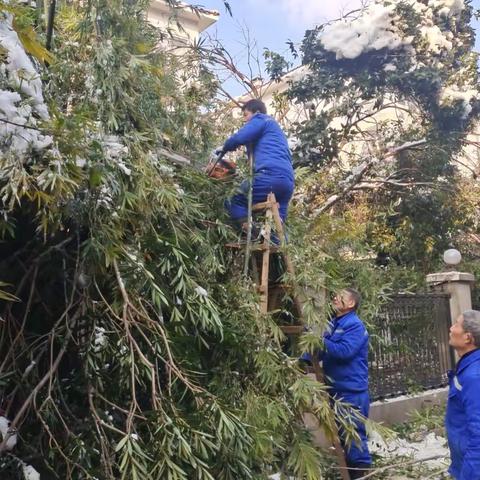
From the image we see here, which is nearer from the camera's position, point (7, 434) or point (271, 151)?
point (7, 434)

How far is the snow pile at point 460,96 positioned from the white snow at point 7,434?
10226mm

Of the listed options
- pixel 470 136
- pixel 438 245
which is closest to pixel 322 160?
pixel 438 245

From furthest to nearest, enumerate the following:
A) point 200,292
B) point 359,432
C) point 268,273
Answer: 1. point 359,432
2. point 268,273
3. point 200,292

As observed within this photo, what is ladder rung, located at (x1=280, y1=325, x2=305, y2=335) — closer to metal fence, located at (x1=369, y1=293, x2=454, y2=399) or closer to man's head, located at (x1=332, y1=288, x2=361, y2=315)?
man's head, located at (x1=332, y1=288, x2=361, y2=315)

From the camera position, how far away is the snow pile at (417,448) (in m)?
5.20

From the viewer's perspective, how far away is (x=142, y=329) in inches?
128

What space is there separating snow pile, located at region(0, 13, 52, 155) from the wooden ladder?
5.15 feet

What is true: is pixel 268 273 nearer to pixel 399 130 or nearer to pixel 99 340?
pixel 99 340

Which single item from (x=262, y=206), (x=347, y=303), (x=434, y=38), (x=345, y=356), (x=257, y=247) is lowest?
(x=345, y=356)

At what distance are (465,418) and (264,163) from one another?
79.7 inches

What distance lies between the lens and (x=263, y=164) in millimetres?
4309

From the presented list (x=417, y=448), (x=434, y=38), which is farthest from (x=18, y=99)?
(x=434, y=38)

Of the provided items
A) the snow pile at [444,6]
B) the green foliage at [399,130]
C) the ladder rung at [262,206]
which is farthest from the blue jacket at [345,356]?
the snow pile at [444,6]

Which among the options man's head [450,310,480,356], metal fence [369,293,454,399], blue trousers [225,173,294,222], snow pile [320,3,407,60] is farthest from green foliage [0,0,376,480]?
snow pile [320,3,407,60]
